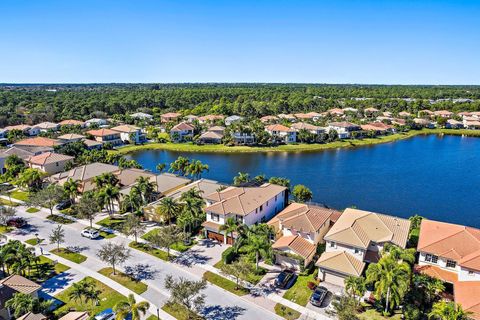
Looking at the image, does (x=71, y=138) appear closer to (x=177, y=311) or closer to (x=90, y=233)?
(x=90, y=233)

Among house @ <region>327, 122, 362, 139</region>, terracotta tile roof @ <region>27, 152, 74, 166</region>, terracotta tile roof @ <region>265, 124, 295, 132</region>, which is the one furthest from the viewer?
house @ <region>327, 122, 362, 139</region>

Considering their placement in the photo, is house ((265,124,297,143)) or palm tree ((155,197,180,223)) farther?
house ((265,124,297,143))

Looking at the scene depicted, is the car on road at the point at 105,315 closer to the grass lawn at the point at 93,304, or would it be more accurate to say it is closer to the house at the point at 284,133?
the grass lawn at the point at 93,304

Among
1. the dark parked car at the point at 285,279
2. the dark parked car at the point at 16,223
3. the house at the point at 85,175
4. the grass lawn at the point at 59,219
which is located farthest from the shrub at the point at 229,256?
the dark parked car at the point at 16,223

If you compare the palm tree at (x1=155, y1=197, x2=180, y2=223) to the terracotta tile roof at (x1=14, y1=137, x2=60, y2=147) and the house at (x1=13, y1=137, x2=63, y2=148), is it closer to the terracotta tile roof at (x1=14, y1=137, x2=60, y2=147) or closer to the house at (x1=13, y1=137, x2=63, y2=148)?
the house at (x1=13, y1=137, x2=63, y2=148)

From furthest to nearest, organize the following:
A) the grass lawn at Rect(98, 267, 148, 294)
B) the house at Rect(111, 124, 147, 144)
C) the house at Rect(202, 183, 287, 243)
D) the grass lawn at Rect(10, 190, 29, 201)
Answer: the house at Rect(111, 124, 147, 144) → the grass lawn at Rect(10, 190, 29, 201) → the house at Rect(202, 183, 287, 243) → the grass lawn at Rect(98, 267, 148, 294)

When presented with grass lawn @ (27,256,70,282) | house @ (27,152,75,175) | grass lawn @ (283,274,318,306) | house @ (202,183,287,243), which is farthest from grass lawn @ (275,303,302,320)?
house @ (27,152,75,175)
